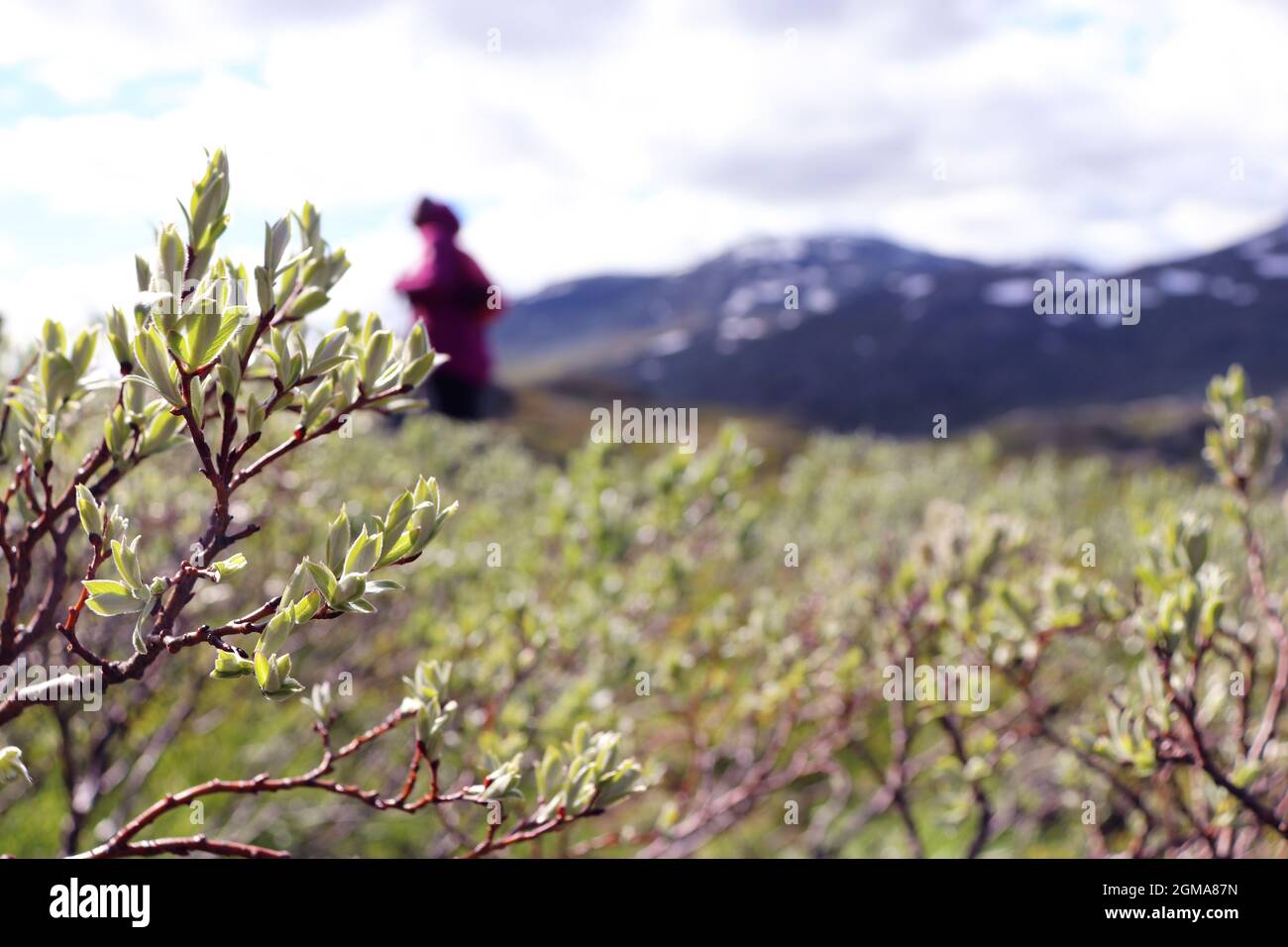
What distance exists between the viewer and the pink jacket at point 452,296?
2430 centimetres

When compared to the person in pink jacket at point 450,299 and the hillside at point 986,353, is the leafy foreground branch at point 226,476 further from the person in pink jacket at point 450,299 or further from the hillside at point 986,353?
the hillside at point 986,353

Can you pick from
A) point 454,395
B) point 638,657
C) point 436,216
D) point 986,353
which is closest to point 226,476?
point 638,657

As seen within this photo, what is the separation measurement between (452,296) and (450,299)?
0.11 metres

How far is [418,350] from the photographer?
201 cm

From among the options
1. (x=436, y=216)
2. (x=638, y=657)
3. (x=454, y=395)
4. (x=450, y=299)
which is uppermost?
(x=436, y=216)

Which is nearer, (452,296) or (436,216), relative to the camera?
(452,296)

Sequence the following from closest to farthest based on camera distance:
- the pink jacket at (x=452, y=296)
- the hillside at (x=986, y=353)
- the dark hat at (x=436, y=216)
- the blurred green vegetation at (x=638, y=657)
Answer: the blurred green vegetation at (x=638, y=657) < the pink jacket at (x=452, y=296) < the dark hat at (x=436, y=216) < the hillside at (x=986, y=353)

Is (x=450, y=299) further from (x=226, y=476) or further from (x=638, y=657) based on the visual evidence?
(x=226, y=476)

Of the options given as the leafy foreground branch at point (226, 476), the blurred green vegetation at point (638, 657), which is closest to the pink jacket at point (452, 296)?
the blurred green vegetation at point (638, 657)

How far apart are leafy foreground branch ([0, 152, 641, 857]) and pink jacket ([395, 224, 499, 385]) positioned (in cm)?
2251

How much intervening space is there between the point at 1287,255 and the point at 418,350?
15296 centimetres

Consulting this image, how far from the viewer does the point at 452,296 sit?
24.5 meters
